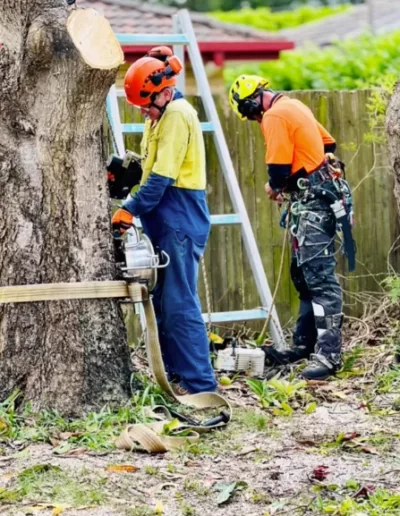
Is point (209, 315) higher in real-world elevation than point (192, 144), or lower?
lower

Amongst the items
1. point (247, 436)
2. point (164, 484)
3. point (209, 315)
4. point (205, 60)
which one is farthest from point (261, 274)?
point (205, 60)

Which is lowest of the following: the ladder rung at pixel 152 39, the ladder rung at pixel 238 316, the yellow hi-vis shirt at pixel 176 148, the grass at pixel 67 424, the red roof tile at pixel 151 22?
the grass at pixel 67 424

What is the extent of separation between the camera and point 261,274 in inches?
354

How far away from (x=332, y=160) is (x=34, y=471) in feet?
12.0

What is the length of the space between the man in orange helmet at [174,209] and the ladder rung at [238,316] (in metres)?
1.36

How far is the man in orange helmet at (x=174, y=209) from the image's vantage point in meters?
7.26

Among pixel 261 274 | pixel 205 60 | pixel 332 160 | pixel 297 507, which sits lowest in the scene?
pixel 297 507

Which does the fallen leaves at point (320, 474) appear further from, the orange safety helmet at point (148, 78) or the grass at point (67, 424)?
the orange safety helmet at point (148, 78)

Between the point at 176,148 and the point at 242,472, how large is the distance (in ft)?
7.31

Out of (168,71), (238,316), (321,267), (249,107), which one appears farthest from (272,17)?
(168,71)

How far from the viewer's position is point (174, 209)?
7.39 m

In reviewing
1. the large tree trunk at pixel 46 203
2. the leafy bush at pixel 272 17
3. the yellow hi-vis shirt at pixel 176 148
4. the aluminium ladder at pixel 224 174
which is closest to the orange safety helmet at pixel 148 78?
the yellow hi-vis shirt at pixel 176 148

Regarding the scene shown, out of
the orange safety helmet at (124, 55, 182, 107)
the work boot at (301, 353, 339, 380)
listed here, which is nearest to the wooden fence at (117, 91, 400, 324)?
the work boot at (301, 353, 339, 380)

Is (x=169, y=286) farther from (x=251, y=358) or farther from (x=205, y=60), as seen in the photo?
(x=205, y=60)
